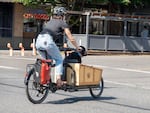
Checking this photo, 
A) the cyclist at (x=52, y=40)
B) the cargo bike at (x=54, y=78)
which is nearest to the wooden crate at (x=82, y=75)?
the cargo bike at (x=54, y=78)

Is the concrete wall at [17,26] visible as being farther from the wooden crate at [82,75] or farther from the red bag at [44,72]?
the red bag at [44,72]

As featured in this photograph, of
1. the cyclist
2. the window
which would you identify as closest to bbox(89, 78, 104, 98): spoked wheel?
the cyclist

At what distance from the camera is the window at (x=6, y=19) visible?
122 feet

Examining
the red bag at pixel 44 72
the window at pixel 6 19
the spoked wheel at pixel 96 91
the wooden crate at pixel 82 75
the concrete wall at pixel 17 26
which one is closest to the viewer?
the red bag at pixel 44 72

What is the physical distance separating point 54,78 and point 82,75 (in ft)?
2.17

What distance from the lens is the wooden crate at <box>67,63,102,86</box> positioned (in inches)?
415

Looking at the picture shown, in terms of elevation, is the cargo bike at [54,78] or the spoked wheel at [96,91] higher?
the cargo bike at [54,78]

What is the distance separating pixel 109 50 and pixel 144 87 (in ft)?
56.8

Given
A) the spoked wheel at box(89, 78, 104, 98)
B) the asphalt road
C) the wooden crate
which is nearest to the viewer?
the asphalt road

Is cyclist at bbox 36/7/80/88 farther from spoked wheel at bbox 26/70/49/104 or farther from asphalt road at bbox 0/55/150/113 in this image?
asphalt road at bbox 0/55/150/113

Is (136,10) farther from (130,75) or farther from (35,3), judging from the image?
(130,75)

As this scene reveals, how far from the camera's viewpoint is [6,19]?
37.4 meters

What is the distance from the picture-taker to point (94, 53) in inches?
1224

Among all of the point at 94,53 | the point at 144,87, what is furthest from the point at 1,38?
the point at 144,87
